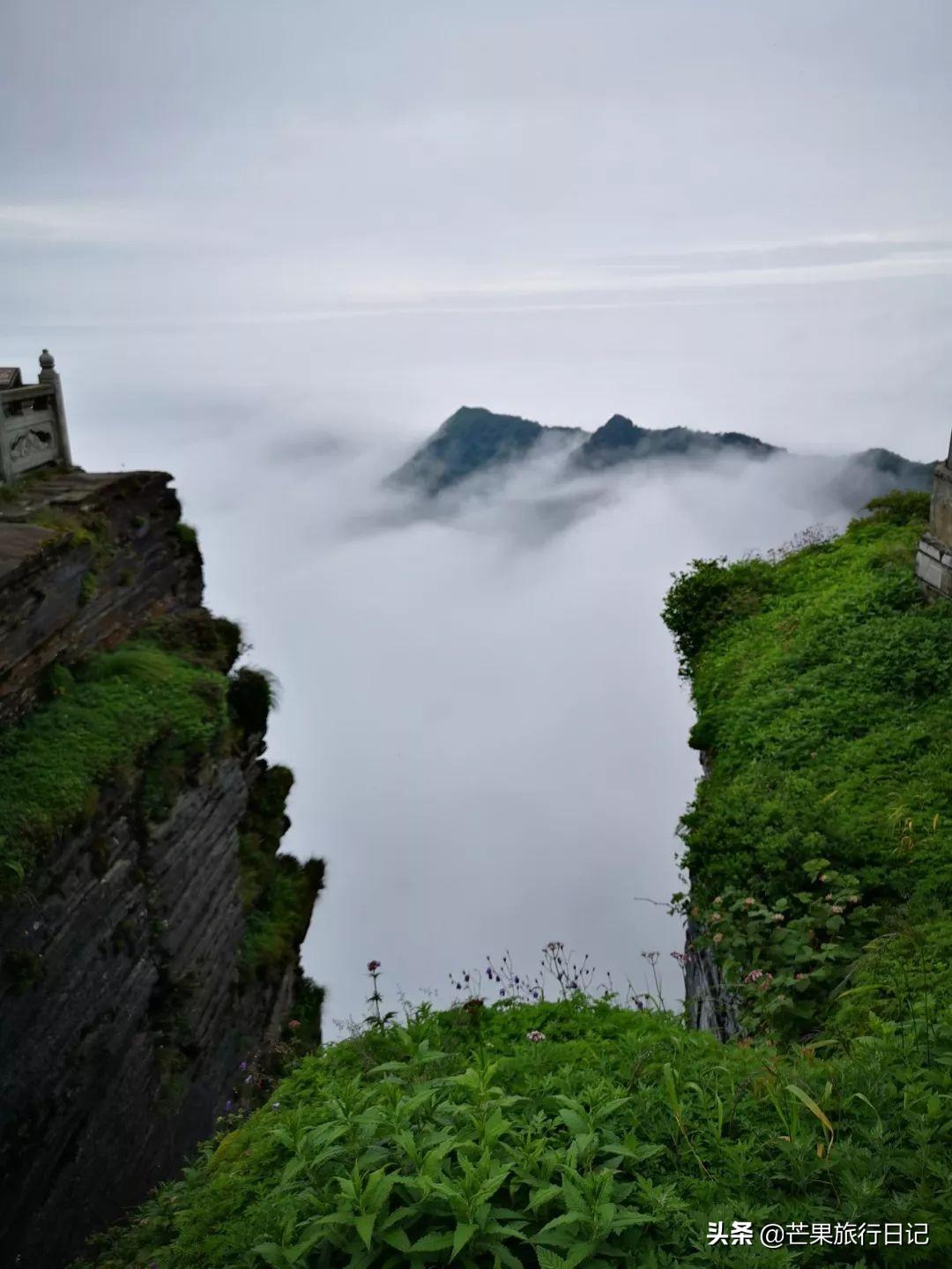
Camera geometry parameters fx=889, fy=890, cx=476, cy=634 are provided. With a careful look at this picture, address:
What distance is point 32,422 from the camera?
36.0 ft

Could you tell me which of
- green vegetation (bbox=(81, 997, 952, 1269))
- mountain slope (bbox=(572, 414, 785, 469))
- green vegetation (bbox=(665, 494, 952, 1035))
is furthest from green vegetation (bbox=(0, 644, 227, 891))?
mountain slope (bbox=(572, 414, 785, 469))

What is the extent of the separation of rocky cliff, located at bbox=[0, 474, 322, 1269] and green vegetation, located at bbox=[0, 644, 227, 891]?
2 cm

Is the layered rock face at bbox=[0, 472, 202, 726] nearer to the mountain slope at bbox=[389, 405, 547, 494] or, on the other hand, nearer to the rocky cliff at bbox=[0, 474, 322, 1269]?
the rocky cliff at bbox=[0, 474, 322, 1269]

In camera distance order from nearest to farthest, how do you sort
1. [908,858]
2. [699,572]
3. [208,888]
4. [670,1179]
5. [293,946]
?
[670,1179] → [908,858] → [208,888] → [293,946] → [699,572]

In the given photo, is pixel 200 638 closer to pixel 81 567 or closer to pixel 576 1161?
pixel 81 567

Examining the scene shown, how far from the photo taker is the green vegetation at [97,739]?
756 centimetres

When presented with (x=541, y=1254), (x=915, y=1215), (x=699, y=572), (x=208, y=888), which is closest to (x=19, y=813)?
(x=208, y=888)

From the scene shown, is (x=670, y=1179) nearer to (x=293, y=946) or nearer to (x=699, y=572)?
(x=293, y=946)

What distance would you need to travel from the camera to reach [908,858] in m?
7.29

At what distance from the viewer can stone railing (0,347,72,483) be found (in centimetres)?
1057

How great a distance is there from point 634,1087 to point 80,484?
378 inches

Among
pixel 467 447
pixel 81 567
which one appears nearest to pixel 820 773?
pixel 81 567

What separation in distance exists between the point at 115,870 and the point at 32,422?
5.82 metres

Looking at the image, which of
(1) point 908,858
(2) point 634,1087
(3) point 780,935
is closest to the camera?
(2) point 634,1087
